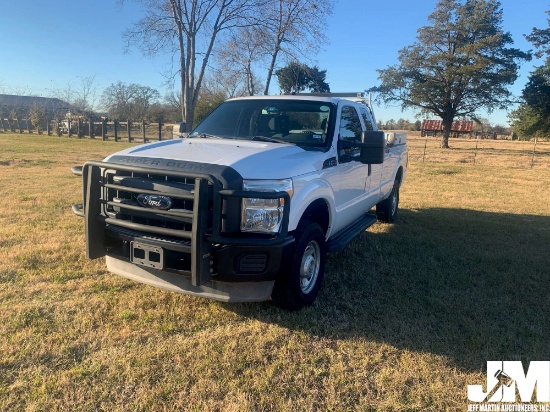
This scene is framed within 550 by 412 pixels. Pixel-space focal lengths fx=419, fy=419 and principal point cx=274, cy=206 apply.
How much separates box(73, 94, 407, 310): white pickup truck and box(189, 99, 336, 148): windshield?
4 cm

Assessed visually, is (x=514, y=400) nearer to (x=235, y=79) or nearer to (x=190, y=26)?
(x=190, y=26)

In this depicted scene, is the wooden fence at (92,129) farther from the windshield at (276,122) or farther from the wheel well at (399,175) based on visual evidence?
the windshield at (276,122)

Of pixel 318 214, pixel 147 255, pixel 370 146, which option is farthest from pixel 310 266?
pixel 147 255

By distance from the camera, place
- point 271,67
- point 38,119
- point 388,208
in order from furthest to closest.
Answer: point 38,119, point 271,67, point 388,208

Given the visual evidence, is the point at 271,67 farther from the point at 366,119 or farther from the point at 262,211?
the point at 262,211

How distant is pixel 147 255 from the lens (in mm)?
3266

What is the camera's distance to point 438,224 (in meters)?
7.42

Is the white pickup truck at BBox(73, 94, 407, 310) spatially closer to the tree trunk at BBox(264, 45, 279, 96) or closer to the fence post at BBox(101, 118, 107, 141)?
the tree trunk at BBox(264, 45, 279, 96)

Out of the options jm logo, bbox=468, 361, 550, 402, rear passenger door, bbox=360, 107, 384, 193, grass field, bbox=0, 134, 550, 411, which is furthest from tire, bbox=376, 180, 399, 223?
jm logo, bbox=468, 361, 550, 402

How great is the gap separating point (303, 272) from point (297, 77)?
1929 centimetres

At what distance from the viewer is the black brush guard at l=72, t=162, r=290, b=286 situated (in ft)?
9.82

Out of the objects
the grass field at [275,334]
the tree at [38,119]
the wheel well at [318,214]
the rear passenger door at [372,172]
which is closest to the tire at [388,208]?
the rear passenger door at [372,172]

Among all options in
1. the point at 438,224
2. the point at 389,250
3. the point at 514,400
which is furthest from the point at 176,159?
the point at 438,224

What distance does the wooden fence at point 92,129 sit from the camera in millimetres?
31112
